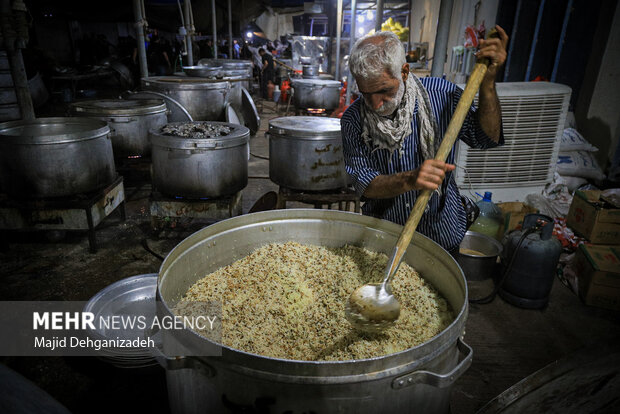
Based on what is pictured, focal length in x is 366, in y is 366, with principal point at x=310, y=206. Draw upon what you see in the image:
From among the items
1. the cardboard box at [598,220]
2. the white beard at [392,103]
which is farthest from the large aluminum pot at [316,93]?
Result: the white beard at [392,103]

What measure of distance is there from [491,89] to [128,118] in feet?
13.9

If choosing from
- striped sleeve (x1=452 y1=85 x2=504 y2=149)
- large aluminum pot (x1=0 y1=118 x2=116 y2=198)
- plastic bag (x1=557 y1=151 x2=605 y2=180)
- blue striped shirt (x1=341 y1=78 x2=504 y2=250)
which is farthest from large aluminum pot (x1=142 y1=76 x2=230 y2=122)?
plastic bag (x1=557 y1=151 x2=605 y2=180)

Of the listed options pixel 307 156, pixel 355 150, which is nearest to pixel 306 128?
pixel 307 156

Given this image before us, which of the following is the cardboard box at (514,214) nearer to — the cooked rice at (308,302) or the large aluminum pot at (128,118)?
the cooked rice at (308,302)

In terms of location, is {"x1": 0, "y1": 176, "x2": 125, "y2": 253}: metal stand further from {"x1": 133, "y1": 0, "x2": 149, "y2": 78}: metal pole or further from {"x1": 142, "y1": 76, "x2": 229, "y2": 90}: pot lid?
{"x1": 133, "y1": 0, "x2": 149, "y2": 78}: metal pole

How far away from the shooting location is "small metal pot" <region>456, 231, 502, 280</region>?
3.80 meters

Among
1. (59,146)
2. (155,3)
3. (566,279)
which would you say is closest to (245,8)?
(155,3)

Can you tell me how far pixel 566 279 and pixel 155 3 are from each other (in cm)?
1622

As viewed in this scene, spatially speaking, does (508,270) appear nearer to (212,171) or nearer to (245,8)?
(212,171)

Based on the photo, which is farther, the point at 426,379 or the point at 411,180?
the point at 411,180

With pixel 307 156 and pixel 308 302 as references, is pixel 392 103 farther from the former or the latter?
pixel 307 156

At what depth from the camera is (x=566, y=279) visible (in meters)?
3.92

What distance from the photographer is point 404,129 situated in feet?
6.63

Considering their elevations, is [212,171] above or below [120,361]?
above
